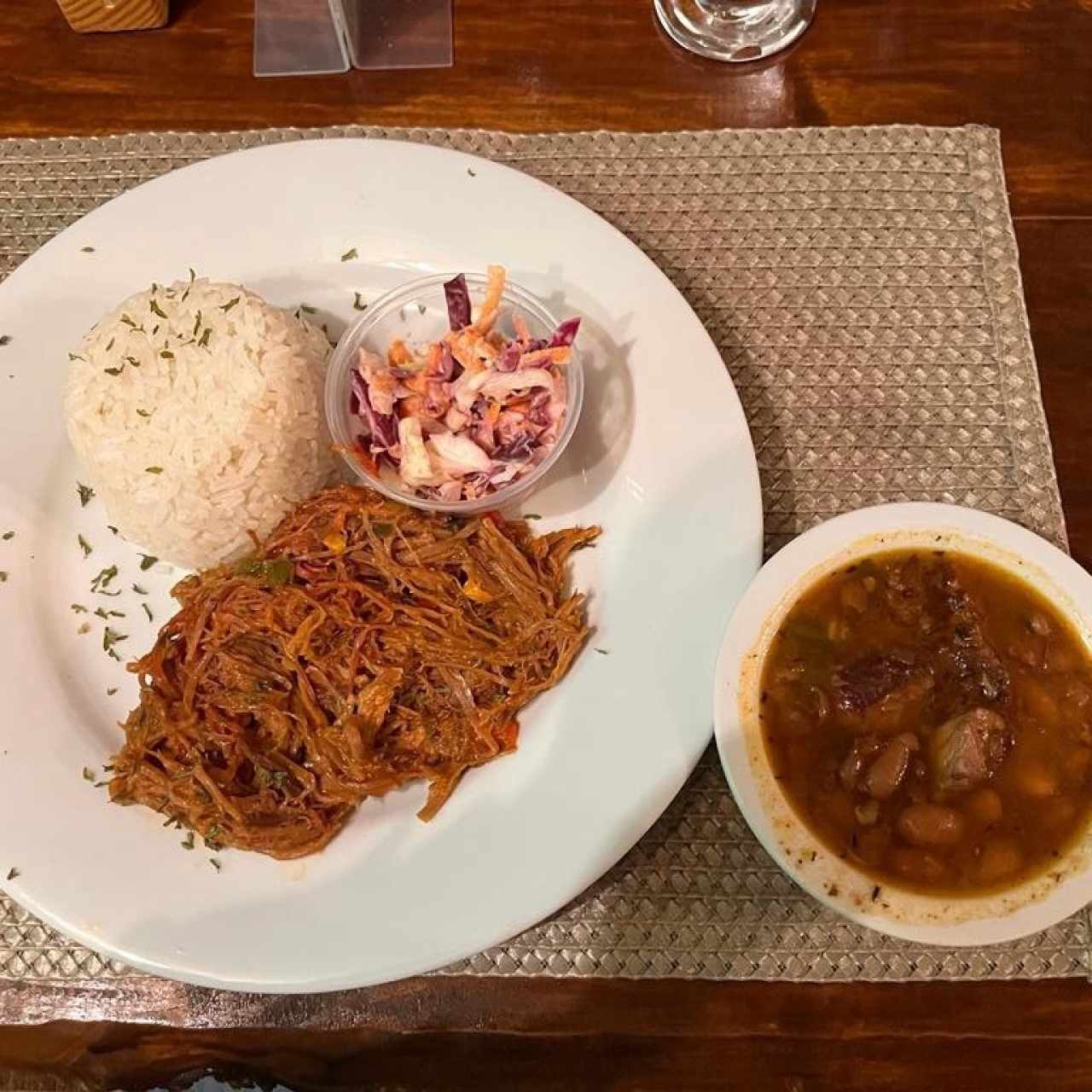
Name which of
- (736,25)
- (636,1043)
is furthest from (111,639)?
(736,25)

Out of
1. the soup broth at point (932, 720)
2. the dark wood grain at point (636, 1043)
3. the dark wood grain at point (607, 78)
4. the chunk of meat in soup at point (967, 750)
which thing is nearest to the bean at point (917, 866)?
the soup broth at point (932, 720)

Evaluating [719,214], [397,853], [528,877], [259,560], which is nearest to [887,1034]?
[528,877]

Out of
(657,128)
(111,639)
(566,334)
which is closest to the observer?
(566,334)

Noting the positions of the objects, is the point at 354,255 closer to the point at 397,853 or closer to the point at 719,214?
the point at 719,214

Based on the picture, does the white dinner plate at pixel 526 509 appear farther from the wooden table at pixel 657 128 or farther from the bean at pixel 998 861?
Answer: the bean at pixel 998 861

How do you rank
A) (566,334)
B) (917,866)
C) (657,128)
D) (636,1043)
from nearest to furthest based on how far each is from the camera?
(917,866)
(636,1043)
(566,334)
(657,128)

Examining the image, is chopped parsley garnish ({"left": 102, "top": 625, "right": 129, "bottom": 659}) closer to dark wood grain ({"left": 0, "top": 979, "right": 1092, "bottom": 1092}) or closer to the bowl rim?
dark wood grain ({"left": 0, "top": 979, "right": 1092, "bottom": 1092})

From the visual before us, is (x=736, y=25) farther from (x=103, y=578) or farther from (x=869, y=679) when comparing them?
(x=103, y=578)
